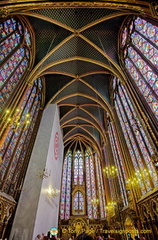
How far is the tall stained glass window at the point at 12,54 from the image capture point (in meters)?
8.82

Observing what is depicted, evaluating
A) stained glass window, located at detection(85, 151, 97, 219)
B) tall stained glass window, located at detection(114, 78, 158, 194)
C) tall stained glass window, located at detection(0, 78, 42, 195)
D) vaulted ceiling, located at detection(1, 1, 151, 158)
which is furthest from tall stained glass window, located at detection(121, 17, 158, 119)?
stained glass window, located at detection(85, 151, 97, 219)

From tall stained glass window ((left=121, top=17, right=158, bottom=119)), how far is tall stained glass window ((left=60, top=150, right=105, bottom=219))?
48.4 ft

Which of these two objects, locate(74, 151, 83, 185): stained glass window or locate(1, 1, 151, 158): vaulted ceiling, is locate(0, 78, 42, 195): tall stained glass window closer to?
locate(1, 1, 151, 158): vaulted ceiling

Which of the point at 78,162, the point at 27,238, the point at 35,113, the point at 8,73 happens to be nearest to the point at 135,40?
the point at 8,73

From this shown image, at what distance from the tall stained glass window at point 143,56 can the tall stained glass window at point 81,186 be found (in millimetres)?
14755

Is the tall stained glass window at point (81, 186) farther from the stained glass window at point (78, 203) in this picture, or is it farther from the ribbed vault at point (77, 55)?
the ribbed vault at point (77, 55)

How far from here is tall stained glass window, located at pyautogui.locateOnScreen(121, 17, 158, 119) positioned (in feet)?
26.7

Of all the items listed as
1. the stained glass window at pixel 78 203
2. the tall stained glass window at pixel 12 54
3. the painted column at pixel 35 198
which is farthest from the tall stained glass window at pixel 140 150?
the stained glass window at pixel 78 203

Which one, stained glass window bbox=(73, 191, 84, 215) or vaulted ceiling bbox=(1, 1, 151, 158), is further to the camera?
stained glass window bbox=(73, 191, 84, 215)

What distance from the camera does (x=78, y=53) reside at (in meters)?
13.2

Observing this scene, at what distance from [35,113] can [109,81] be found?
8.83 meters

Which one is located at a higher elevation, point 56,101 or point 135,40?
point 56,101

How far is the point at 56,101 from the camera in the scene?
53.3 feet

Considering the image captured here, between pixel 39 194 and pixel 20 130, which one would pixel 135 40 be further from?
pixel 39 194
